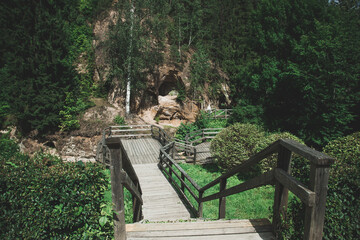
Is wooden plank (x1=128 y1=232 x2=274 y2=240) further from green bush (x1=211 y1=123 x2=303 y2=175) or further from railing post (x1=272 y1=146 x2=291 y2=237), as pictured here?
green bush (x1=211 y1=123 x2=303 y2=175)

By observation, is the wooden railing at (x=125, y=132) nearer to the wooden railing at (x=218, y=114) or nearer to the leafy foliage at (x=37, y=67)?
the leafy foliage at (x=37, y=67)

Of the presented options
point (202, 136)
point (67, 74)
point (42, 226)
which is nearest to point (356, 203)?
point (42, 226)

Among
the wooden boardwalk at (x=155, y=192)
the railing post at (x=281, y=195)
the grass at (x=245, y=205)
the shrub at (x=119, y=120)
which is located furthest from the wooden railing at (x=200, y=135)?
the railing post at (x=281, y=195)

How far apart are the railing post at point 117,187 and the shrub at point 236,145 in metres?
9.09

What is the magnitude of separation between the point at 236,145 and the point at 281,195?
8.58 m

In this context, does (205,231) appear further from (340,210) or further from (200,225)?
(340,210)

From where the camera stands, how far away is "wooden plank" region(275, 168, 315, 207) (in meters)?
1.85

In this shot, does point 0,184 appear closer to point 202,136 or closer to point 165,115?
point 202,136

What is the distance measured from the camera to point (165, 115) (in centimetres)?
2503

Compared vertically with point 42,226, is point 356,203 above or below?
above

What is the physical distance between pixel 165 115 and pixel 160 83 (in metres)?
3.70

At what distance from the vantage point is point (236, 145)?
10992mm

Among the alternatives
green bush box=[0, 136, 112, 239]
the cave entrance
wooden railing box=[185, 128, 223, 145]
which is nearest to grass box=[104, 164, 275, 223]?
green bush box=[0, 136, 112, 239]

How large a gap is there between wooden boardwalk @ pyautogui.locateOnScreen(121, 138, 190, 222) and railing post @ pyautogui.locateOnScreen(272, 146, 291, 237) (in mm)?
3740
